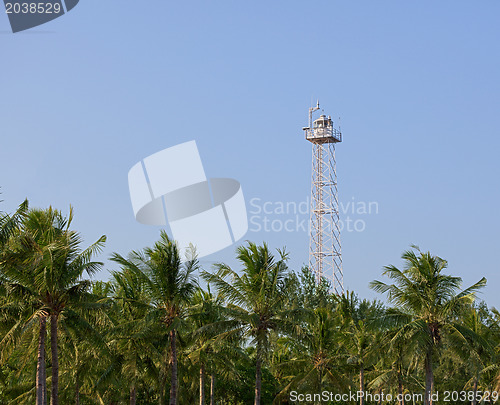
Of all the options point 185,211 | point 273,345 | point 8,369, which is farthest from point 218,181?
point 8,369

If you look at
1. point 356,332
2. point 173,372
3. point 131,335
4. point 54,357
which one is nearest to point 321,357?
point 356,332

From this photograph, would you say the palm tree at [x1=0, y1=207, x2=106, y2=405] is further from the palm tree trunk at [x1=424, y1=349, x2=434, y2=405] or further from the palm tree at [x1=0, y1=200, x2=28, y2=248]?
the palm tree trunk at [x1=424, y1=349, x2=434, y2=405]

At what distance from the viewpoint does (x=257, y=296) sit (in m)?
28.1

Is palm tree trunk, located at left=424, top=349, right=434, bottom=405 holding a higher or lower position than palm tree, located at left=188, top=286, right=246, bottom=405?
lower

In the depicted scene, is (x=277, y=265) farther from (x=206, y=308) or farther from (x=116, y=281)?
(x=116, y=281)

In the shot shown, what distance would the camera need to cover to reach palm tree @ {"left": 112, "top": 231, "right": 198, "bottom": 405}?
86.2ft

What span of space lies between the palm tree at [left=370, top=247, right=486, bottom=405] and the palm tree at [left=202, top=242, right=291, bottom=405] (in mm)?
4429

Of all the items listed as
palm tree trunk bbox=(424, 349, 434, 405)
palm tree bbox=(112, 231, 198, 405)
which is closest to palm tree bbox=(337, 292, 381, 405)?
palm tree trunk bbox=(424, 349, 434, 405)

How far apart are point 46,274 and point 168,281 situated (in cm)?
651

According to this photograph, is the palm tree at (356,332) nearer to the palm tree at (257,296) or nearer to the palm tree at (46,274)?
the palm tree at (257,296)

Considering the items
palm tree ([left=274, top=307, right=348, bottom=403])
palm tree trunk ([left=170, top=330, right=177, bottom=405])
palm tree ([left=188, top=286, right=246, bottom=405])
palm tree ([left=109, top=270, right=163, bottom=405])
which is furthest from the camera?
palm tree ([left=274, top=307, right=348, bottom=403])

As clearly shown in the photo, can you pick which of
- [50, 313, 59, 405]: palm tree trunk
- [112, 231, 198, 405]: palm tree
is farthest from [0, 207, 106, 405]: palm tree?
[112, 231, 198, 405]: palm tree

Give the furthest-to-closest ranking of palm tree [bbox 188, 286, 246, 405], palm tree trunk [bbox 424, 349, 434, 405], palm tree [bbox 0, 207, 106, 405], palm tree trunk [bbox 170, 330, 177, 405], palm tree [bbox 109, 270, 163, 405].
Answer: palm tree [bbox 109, 270, 163, 405]
palm tree [bbox 188, 286, 246, 405]
palm tree trunk [bbox 424, 349, 434, 405]
palm tree trunk [bbox 170, 330, 177, 405]
palm tree [bbox 0, 207, 106, 405]

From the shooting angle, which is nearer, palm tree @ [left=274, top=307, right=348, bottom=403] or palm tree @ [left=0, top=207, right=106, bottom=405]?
palm tree @ [left=0, top=207, right=106, bottom=405]
